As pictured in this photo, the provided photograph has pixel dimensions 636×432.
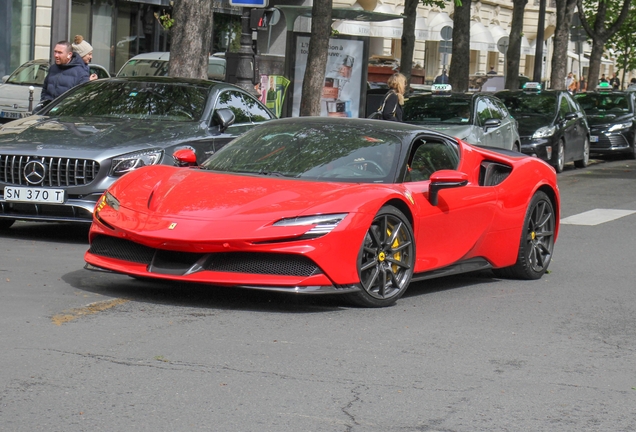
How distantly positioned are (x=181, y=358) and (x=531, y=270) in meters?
4.40

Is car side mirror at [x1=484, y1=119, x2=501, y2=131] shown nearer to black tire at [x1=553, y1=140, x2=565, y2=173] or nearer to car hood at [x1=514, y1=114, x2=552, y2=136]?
car hood at [x1=514, y1=114, x2=552, y2=136]

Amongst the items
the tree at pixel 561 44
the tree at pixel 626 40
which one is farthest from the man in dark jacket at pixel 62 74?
the tree at pixel 626 40

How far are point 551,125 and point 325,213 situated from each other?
16705mm

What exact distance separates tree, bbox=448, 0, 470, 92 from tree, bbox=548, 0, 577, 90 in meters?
8.89

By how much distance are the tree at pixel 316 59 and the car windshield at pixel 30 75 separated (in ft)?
19.0

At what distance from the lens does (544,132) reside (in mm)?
23109

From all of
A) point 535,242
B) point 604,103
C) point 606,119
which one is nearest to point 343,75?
point 606,119

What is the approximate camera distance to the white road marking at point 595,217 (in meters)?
14.6

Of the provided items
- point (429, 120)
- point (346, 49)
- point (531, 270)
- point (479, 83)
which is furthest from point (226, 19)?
point (531, 270)

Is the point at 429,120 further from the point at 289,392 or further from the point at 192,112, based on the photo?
the point at 289,392

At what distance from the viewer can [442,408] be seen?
5281mm

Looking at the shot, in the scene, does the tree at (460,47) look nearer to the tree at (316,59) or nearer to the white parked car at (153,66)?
the white parked car at (153,66)

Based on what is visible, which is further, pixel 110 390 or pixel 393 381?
A: pixel 393 381

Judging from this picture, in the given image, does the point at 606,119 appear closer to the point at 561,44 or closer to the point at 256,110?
the point at 561,44
